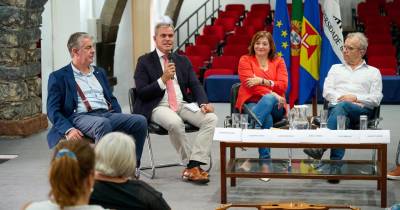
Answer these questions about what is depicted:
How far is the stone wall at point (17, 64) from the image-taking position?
25.1 ft

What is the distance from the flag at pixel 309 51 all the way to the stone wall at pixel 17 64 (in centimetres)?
271

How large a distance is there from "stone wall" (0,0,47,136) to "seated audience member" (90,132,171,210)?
16.6 ft

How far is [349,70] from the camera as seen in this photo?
5891 millimetres


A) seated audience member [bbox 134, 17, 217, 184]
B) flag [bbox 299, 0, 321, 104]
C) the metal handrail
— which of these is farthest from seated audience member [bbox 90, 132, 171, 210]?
the metal handrail

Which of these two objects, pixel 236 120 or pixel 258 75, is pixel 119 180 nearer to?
pixel 236 120

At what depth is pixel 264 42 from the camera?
19.4 ft

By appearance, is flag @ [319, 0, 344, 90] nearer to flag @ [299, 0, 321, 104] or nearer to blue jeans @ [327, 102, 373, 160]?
flag @ [299, 0, 321, 104]

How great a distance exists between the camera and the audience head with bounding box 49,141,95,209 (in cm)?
231

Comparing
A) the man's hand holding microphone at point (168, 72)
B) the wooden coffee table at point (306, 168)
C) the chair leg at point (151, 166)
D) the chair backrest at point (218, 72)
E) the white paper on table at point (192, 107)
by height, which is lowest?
the chair leg at point (151, 166)

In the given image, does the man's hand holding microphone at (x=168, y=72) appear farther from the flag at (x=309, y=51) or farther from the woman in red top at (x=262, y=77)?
the flag at (x=309, y=51)

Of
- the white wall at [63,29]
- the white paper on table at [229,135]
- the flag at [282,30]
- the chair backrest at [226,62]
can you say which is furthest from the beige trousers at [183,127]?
the chair backrest at [226,62]

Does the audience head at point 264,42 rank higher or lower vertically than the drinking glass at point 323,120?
higher

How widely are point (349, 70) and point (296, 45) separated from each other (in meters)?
1.96

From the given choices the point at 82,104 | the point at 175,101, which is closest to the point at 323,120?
the point at 175,101
